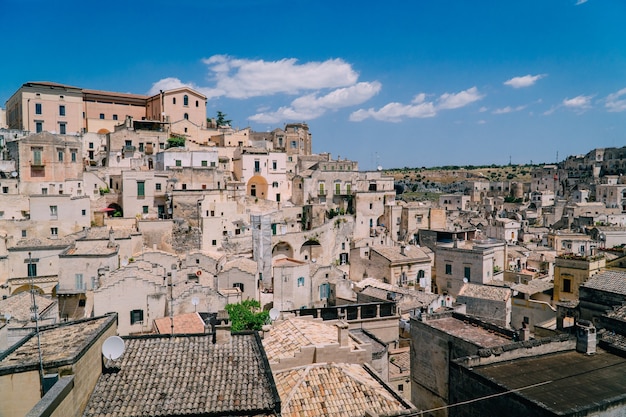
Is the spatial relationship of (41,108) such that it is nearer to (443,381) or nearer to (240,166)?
(240,166)

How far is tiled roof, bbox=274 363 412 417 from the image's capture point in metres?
10.8

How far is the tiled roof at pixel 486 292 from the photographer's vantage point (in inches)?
1020

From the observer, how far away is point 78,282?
86.0 ft

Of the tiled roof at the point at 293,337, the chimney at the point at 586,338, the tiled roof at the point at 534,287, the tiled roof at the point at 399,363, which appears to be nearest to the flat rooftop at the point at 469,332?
the chimney at the point at 586,338

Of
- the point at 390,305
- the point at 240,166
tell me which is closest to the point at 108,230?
the point at 240,166

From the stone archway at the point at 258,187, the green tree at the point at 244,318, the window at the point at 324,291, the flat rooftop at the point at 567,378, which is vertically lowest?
the window at the point at 324,291

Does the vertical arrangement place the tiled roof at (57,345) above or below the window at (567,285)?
above

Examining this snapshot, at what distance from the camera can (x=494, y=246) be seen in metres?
35.4

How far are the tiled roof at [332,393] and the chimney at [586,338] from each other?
605 centimetres

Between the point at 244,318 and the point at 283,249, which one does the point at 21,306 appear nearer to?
the point at 244,318

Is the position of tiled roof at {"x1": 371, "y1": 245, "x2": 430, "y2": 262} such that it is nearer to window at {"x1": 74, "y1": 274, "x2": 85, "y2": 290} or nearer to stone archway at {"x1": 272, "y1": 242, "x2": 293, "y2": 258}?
stone archway at {"x1": 272, "y1": 242, "x2": 293, "y2": 258}

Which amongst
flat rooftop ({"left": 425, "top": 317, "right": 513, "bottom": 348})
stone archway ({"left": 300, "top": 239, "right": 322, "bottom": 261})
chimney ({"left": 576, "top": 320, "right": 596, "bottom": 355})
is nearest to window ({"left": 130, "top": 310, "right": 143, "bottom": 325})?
flat rooftop ({"left": 425, "top": 317, "right": 513, "bottom": 348})

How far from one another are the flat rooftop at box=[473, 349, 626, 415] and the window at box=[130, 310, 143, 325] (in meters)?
17.5

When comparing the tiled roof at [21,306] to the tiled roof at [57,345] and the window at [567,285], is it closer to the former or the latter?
the tiled roof at [57,345]
